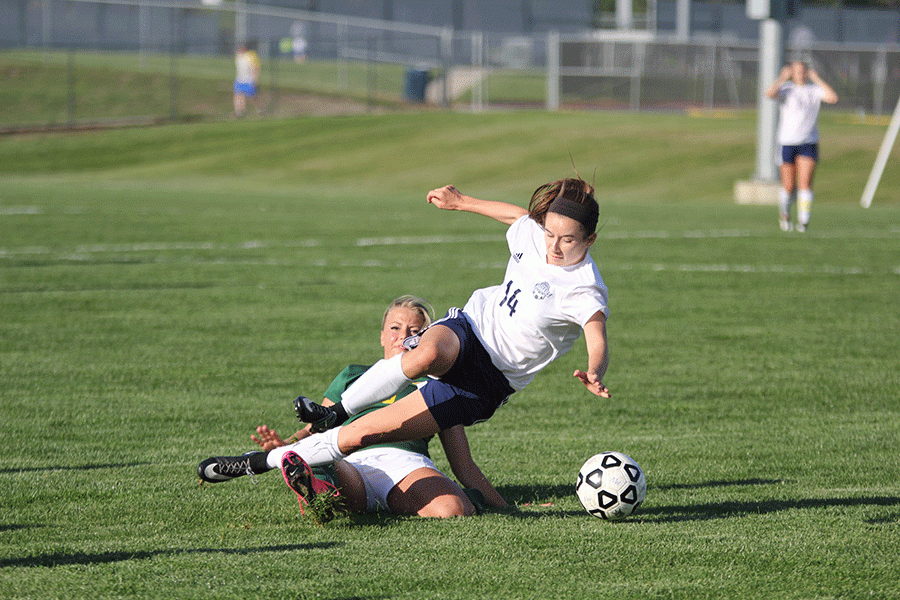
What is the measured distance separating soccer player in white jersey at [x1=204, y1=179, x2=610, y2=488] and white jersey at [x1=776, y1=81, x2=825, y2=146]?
537 inches

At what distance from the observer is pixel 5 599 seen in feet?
12.7

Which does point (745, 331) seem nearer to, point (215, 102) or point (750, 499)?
point (750, 499)

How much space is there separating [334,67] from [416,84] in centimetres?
501

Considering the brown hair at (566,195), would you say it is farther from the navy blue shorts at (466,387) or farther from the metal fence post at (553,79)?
the metal fence post at (553,79)

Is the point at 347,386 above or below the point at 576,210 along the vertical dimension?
below

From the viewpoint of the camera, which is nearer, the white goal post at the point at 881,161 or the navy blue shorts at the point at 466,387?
the navy blue shorts at the point at 466,387

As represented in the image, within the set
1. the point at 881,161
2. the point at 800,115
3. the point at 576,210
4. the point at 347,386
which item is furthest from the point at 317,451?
the point at 881,161

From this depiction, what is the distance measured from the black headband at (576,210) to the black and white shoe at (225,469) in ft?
6.01

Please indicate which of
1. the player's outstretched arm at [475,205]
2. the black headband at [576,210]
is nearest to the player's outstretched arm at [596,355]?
the black headband at [576,210]

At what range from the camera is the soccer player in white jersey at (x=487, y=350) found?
16.5ft

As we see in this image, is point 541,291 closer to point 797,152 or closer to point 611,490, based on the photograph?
point 611,490

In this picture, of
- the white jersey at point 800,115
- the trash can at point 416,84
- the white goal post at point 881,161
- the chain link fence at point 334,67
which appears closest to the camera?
the white jersey at point 800,115

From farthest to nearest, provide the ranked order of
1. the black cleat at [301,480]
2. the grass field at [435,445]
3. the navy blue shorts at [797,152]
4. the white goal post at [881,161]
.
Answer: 1. the white goal post at [881,161]
2. the navy blue shorts at [797,152]
3. the black cleat at [301,480]
4. the grass field at [435,445]

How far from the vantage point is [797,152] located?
59.5 feet
